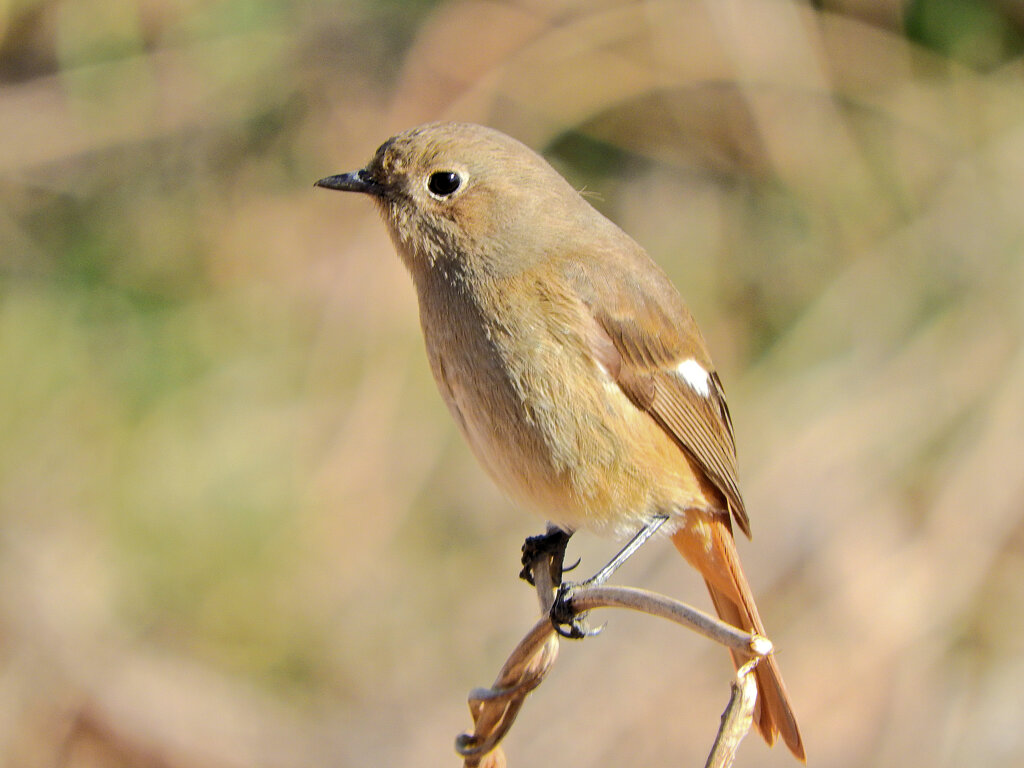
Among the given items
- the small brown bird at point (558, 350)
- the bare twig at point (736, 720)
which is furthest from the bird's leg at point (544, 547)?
the bare twig at point (736, 720)

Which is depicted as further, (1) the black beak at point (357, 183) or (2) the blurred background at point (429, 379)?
(2) the blurred background at point (429, 379)

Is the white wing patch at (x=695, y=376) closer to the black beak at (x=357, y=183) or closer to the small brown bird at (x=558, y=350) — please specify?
the small brown bird at (x=558, y=350)

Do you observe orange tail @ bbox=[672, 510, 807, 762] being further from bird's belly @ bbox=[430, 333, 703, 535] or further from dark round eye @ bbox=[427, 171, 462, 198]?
dark round eye @ bbox=[427, 171, 462, 198]

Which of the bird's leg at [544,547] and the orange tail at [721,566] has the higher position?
the bird's leg at [544,547]

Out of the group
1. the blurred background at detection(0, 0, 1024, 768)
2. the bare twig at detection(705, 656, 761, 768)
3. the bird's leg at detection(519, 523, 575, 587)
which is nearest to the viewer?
the bare twig at detection(705, 656, 761, 768)

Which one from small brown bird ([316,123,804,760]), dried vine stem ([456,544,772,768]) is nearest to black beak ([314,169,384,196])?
small brown bird ([316,123,804,760])

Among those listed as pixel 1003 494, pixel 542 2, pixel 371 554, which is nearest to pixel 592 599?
pixel 371 554

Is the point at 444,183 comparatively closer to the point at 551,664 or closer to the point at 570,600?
the point at 570,600
